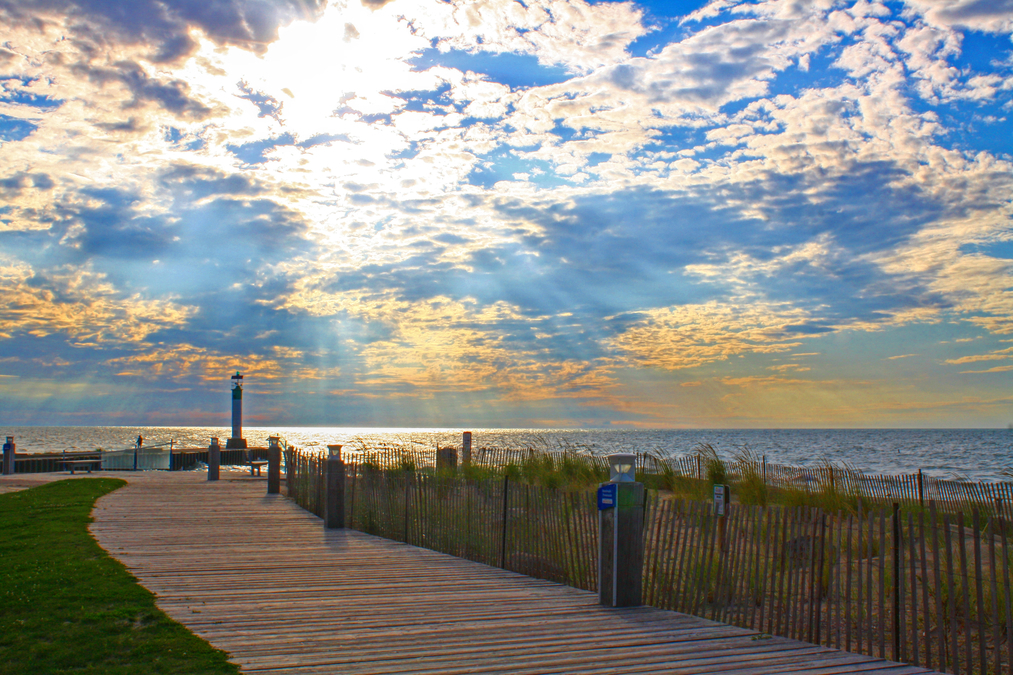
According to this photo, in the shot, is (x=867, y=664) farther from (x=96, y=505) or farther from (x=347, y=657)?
(x=96, y=505)

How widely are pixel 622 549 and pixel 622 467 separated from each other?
770 millimetres

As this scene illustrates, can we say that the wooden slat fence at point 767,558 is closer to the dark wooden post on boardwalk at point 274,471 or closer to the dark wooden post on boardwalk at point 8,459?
the dark wooden post on boardwalk at point 274,471

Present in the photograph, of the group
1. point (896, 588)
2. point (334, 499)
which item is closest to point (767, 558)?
point (896, 588)

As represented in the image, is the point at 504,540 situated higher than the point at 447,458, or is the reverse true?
the point at 447,458

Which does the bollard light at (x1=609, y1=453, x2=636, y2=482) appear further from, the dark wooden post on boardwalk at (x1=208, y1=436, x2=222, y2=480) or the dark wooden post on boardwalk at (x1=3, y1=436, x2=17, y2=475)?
the dark wooden post on boardwalk at (x1=3, y1=436, x2=17, y2=475)

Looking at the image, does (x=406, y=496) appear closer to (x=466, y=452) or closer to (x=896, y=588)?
(x=896, y=588)

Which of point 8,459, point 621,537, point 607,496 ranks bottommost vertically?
point 8,459

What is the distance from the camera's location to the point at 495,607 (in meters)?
6.77

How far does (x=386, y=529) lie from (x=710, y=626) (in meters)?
6.74

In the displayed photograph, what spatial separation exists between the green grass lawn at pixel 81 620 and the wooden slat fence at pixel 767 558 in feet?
13.1

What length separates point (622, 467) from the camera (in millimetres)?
6992

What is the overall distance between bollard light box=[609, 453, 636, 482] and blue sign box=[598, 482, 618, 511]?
8cm

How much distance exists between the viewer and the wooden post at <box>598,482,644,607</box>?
268 inches

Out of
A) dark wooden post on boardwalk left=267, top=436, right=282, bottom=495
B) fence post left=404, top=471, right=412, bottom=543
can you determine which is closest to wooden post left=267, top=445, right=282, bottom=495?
dark wooden post on boardwalk left=267, top=436, right=282, bottom=495
